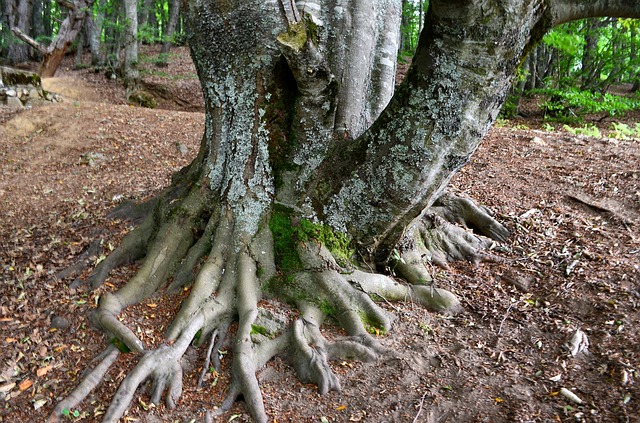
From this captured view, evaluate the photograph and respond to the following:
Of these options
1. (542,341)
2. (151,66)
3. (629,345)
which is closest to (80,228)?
(542,341)

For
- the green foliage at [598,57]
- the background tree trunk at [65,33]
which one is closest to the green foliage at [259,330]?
the green foliage at [598,57]

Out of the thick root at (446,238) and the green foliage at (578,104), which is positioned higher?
the green foliage at (578,104)

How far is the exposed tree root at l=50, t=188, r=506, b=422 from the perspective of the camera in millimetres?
3004

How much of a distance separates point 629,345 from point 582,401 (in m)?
0.62

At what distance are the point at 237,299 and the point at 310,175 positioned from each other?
43.0 inches

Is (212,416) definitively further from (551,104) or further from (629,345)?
(551,104)

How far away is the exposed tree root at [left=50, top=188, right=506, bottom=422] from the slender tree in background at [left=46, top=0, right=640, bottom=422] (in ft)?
Answer: 0.04

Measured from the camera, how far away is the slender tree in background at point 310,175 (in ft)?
9.50

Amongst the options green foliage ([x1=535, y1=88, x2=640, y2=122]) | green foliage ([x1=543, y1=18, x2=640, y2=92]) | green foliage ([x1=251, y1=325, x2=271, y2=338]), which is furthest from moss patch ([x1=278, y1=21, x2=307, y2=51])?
green foliage ([x1=543, y1=18, x2=640, y2=92])

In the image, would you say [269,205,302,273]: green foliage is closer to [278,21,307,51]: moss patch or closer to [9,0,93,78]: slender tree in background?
[278,21,307,51]: moss patch

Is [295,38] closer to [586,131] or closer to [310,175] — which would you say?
[310,175]

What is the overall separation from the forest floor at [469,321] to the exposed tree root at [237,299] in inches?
3.7

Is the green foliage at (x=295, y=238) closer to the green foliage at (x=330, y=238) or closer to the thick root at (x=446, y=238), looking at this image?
the green foliage at (x=330, y=238)

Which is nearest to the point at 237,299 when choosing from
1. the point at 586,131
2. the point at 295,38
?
the point at 295,38
